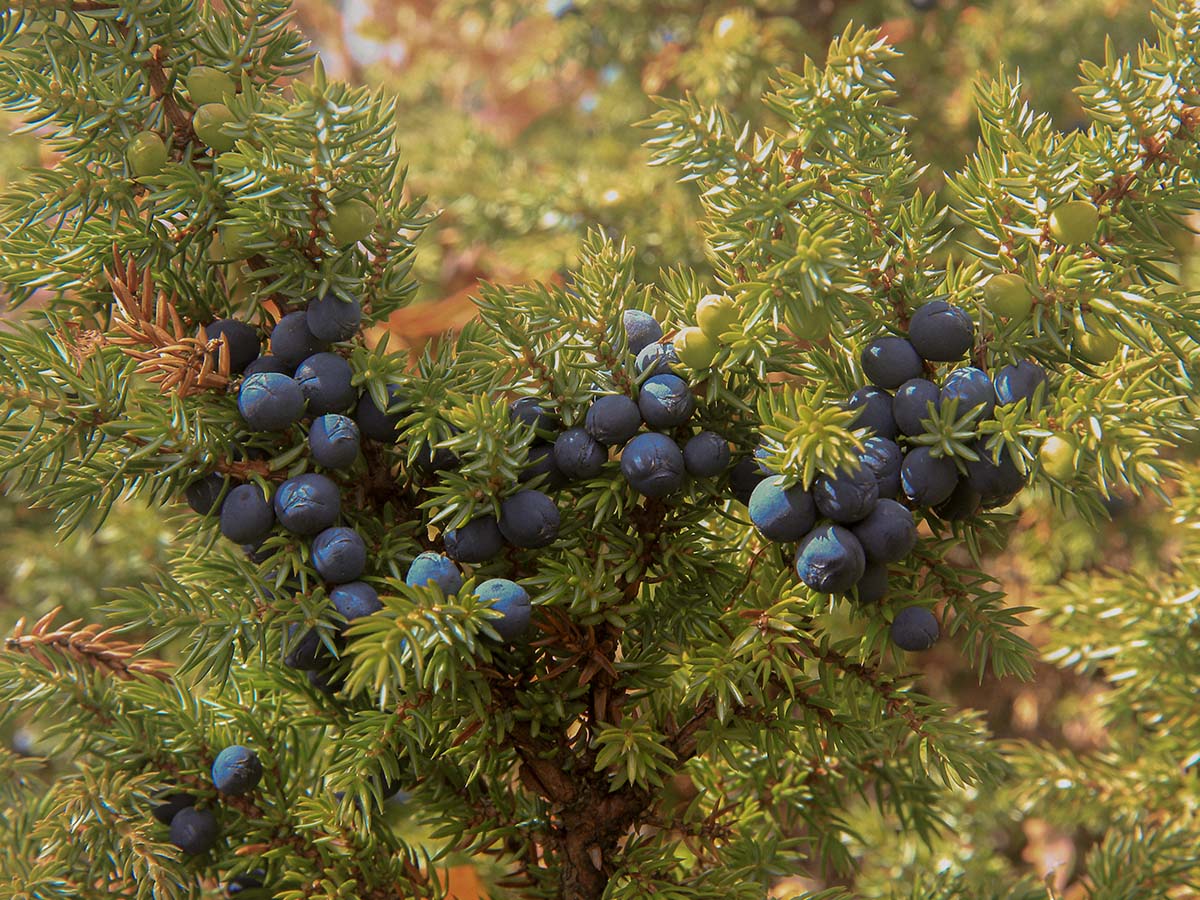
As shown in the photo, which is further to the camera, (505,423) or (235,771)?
(235,771)

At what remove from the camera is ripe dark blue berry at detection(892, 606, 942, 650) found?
0.48 meters

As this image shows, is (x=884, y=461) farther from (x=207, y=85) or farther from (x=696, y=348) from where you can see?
(x=207, y=85)

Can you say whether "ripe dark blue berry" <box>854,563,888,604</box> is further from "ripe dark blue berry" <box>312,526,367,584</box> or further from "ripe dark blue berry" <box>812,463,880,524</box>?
"ripe dark blue berry" <box>312,526,367,584</box>

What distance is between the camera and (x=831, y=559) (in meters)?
0.44

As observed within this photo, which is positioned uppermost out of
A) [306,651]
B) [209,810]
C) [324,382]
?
[324,382]

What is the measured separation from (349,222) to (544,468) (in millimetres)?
150

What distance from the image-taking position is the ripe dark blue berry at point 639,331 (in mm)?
515

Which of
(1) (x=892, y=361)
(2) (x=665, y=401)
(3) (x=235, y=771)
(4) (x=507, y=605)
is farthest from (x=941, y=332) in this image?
(3) (x=235, y=771)

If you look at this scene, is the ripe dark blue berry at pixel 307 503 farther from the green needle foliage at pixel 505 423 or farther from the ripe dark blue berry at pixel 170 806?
the ripe dark blue berry at pixel 170 806

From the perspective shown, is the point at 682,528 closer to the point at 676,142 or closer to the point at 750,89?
the point at 676,142

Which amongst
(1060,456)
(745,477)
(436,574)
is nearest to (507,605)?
(436,574)

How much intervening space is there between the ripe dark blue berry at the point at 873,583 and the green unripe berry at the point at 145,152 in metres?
0.39

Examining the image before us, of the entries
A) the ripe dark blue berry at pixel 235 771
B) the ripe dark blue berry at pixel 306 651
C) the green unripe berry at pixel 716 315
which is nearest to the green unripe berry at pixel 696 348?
the green unripe berry at pixel 716 315

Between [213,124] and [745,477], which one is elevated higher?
[213,124]
